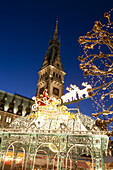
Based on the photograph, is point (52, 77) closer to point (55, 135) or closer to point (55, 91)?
point (55, 91)

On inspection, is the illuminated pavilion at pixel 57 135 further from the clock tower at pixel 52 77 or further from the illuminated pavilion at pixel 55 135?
the clock tower at pixel 52 77

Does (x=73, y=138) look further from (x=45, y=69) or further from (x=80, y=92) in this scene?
(x=45, y=69)

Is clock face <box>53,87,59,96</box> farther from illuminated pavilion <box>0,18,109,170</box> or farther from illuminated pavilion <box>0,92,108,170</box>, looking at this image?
illuminated pavilion <box>0,92,108,170</box>

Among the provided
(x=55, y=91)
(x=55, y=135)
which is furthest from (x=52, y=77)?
(x=55, y=135)

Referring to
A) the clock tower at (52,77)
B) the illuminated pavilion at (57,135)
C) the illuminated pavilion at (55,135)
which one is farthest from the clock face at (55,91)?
the illuminated pavilion at (57,135)

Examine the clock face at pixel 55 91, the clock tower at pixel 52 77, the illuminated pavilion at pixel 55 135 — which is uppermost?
the clock tower at pixel 52 77

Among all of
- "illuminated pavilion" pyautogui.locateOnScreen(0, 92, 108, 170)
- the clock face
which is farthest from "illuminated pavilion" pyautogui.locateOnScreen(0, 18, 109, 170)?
the clock face

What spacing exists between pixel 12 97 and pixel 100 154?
49.0 m

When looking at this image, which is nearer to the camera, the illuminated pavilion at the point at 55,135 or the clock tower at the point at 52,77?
the illuminated pavilion at the point at 55,135

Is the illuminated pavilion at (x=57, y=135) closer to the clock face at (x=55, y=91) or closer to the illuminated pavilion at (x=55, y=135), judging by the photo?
the illuminated pavilion at (x=55, y=135)

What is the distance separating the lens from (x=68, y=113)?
1335 centimetres

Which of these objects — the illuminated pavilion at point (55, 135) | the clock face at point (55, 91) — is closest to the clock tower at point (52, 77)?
the clock face at point (55, 91)

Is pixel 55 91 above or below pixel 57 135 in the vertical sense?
above

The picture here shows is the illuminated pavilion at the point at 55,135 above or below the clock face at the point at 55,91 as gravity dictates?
below
